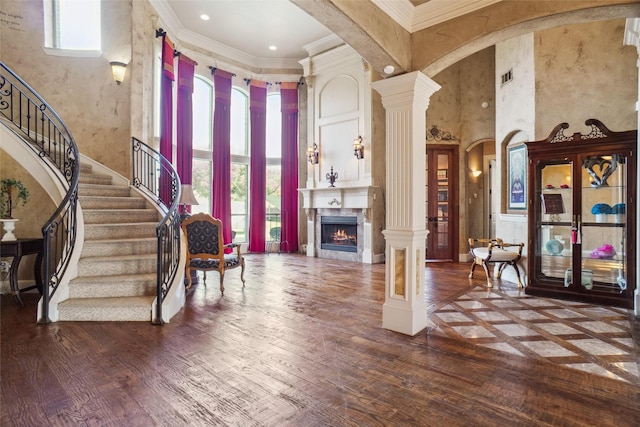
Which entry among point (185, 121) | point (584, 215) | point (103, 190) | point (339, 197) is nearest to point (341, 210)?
point (339, 197)

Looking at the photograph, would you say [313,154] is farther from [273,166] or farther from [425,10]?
[425,10]

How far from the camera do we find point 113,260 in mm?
3930

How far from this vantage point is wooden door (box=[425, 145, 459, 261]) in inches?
309

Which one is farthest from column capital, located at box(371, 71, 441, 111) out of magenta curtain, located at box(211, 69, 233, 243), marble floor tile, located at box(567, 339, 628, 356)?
magenta curtain, located at box(211, 69, 233, 243)

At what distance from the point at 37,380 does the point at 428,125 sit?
7.79 m

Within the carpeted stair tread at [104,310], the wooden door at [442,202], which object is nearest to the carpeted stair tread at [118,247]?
the carpeted stair tread at [104,310]

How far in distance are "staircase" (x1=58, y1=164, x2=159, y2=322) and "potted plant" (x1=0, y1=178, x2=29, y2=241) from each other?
64 cm

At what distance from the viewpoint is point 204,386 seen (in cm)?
224

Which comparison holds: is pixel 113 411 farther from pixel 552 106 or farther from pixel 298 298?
pixel 552 106

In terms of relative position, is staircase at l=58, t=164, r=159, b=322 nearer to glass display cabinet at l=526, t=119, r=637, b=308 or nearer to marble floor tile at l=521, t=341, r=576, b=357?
marble floor tile at l=521, t=341, r=576, b=357

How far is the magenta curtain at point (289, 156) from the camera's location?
29.3ft

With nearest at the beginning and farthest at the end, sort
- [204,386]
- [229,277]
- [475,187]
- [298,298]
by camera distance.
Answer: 1. [204,386]
2. [298,298]
3. [229,277]
4. [475,187]

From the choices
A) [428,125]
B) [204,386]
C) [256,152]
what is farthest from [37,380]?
[428,125]

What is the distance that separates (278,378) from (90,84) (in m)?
5.92
